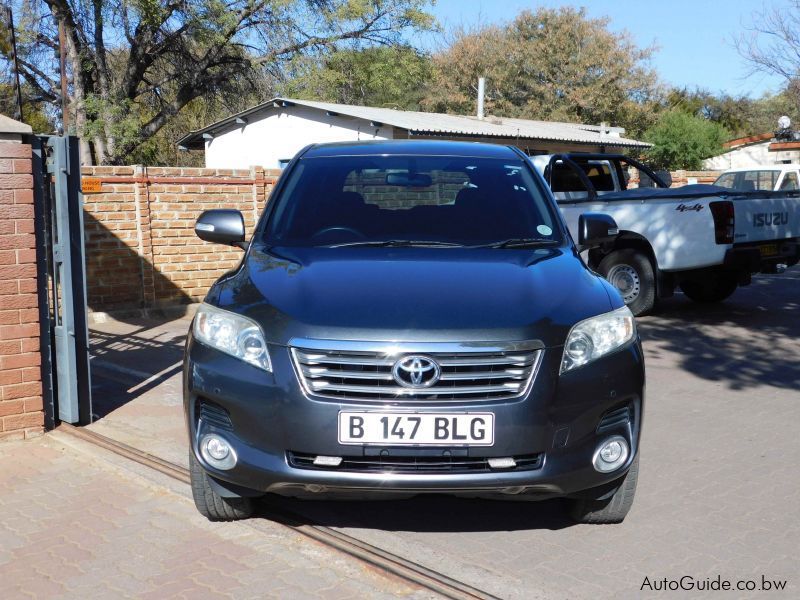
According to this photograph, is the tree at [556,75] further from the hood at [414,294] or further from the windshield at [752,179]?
the hood at [414,294]

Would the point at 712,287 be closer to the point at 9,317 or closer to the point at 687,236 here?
the point at 687,236

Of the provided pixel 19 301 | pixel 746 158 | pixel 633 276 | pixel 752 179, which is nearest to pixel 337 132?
pixel 752 179

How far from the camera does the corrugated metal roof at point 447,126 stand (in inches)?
1005

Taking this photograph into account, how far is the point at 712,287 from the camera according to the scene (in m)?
12.0

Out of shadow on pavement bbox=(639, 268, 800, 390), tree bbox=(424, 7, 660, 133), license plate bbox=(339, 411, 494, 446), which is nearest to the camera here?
license plate bbox=(339, 411, 494, 446)

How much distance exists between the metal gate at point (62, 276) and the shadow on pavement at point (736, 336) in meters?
4.96

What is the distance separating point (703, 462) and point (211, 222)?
122 inches

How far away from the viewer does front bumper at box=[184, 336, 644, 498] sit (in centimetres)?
339

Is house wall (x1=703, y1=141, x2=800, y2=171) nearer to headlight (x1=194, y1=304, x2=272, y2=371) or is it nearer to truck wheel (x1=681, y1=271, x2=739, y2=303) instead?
truck wheel (x1=681, y1=271, x2=739, y2=303)

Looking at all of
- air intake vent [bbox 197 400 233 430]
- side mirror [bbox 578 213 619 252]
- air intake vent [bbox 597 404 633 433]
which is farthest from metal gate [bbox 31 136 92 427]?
air intake vent [bbox 597 404 633 433]

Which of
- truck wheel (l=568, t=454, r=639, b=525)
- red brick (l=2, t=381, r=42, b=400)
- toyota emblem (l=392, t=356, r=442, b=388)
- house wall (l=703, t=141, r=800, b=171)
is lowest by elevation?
truck wheel (l=568, t=454, r=639, b=525)

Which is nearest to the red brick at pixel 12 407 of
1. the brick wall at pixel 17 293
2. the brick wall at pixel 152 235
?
the brick wall at pixel 17 293

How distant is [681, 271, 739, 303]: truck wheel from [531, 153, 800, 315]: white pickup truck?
0.10 metres

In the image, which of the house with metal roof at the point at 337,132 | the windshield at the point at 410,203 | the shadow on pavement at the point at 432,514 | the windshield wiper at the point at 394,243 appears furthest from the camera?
the house with metal roof at the point at 337,132
